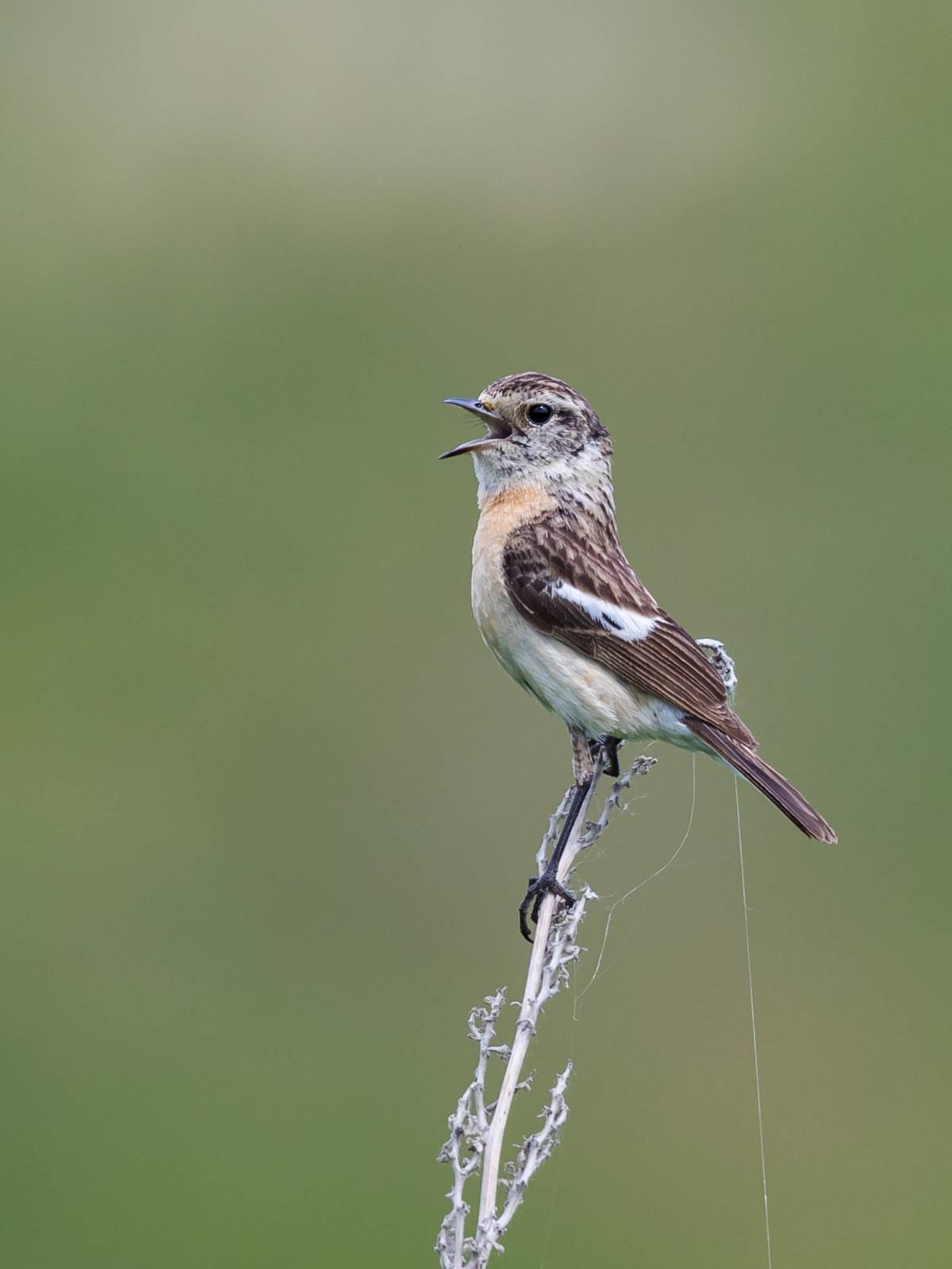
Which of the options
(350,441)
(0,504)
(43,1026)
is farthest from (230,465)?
(43,1026)

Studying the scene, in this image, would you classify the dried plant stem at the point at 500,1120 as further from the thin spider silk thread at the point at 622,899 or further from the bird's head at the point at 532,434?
the bird's head at the point at 532,434

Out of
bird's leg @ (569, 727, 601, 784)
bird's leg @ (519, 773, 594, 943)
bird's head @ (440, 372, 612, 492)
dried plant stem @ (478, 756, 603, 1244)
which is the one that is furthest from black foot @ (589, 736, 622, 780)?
dried plant stem @ (478, 756, 603, 1244)

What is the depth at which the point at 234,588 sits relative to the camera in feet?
29.7

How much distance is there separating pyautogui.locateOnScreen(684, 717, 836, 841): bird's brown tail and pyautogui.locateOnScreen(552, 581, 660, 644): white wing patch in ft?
0.80

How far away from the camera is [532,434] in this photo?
4539 mm

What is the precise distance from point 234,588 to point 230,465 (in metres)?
1.14

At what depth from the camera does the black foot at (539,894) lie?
335cm

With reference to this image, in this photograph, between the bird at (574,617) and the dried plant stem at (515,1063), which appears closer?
the dried plant stem at (515,1063)

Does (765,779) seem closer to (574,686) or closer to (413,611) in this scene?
(574,686)

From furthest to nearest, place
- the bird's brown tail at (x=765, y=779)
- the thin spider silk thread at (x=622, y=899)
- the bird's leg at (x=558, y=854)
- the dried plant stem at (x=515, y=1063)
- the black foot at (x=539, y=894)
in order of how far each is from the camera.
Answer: the thin spider silk thread at (x=622, y=899) < the bird's brown tail at (x=765, y=779) < the bird's leg at (x=558, y=854) < the black foot at (x=539, y=894) < the dried plant stem at (x=515, y=1063)

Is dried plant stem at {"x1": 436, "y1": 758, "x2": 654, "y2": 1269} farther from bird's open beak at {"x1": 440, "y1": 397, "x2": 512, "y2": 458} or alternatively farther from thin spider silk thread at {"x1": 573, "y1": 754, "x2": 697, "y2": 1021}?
bird's open beak at {"x1": 440, "y1": 397, "x2": 512, "y2": 458}

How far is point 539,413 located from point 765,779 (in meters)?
1.27

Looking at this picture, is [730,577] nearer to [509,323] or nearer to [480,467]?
[509,323]

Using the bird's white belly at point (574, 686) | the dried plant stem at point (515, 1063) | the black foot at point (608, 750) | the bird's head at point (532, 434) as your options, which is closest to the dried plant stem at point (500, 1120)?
the dried plant stem at point (515, 1063)
